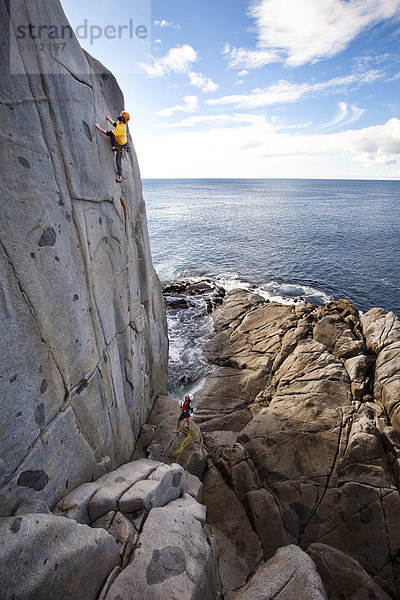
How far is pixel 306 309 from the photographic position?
1035 inches

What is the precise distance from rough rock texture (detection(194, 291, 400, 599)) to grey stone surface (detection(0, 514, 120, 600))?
20.2 ft

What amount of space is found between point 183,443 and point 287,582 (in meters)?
6.04

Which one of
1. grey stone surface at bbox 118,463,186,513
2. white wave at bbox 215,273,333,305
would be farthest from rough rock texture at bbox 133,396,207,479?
white wave at bbox 215,273,333,305

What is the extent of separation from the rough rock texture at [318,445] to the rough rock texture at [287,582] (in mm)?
3315

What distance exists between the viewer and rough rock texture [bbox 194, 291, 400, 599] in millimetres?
10625

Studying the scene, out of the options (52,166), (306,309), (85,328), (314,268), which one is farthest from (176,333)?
(314,268)

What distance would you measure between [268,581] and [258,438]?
6.69 m

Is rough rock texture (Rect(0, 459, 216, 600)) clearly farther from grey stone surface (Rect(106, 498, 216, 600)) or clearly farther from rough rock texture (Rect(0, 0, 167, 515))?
rough rock texture (Rect(0, 0, 167, 515))

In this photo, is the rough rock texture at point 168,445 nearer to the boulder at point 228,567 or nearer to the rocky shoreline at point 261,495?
the rocky shoreline at point 261,495

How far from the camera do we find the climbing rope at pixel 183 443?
38.8 feet

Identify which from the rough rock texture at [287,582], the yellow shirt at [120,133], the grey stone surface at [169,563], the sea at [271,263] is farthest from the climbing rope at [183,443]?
the yellow shirt at [120,133]

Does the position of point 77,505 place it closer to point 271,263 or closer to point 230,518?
point 230,518

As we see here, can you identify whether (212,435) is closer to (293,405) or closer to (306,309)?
(293,405)

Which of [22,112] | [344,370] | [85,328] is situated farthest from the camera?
[344,370]
